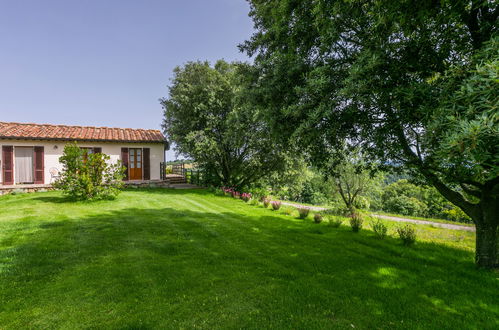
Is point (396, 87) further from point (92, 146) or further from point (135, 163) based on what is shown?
point (92, 146)

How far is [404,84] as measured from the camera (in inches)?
161

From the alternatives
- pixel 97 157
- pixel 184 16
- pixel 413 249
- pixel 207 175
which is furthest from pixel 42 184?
pixel 413 249

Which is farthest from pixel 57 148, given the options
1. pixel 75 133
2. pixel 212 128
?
pixel 212 128

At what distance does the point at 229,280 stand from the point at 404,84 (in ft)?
15.2

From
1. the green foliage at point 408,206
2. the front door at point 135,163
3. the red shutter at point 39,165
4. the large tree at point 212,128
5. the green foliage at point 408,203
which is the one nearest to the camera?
the red shutter at point 39,165

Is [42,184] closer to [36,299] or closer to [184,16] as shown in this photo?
[184,16]

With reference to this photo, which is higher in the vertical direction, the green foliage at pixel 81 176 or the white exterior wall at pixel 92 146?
the white exterior wall at pixel 92 146

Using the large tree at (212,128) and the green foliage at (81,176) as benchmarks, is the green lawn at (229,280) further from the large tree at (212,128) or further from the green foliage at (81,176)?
the large tree at (212,128)

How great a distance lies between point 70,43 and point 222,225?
44.9 feet

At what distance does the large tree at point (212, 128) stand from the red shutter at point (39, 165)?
311 inches

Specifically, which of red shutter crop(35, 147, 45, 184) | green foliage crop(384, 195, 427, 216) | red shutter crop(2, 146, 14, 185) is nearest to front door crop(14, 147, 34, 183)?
red shutter crop(2, 146, 14, 185)

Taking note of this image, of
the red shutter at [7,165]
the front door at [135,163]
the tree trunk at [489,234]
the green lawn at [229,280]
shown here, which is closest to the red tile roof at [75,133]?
the red shutter at [7,165]

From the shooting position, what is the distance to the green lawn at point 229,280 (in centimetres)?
267

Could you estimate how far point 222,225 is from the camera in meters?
7.09
